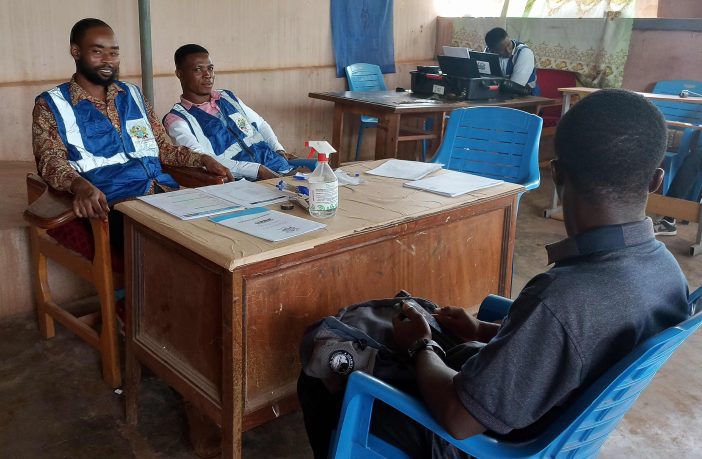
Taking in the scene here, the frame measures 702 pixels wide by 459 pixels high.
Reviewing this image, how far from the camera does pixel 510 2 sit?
6.34 metres

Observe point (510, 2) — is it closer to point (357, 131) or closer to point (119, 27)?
point (357, 131)

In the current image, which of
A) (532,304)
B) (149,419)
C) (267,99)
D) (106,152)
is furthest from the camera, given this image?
(267,99)

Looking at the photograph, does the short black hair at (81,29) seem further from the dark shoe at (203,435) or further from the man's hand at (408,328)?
the man's hand at (408,328)

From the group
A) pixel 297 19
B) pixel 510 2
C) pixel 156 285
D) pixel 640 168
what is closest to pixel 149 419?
pixel 156 285

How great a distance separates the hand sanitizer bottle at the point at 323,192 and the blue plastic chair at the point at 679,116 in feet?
9.11

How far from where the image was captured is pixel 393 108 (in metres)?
4.11

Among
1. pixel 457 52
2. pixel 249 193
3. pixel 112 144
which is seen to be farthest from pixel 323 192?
pixel 457 52

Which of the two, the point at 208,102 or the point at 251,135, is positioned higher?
the point at 208,102

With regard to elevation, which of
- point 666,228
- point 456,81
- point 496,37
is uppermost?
point 496,37

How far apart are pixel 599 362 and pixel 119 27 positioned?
4.25 metres

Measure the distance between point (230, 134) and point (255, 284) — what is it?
5.67 ft

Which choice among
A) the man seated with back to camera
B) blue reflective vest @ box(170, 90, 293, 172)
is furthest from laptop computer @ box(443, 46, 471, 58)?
the man seated with back to camera

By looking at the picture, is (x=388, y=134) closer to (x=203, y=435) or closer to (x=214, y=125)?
(x=214, y=125)

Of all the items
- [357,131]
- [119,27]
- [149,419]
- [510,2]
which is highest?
[510,2]
